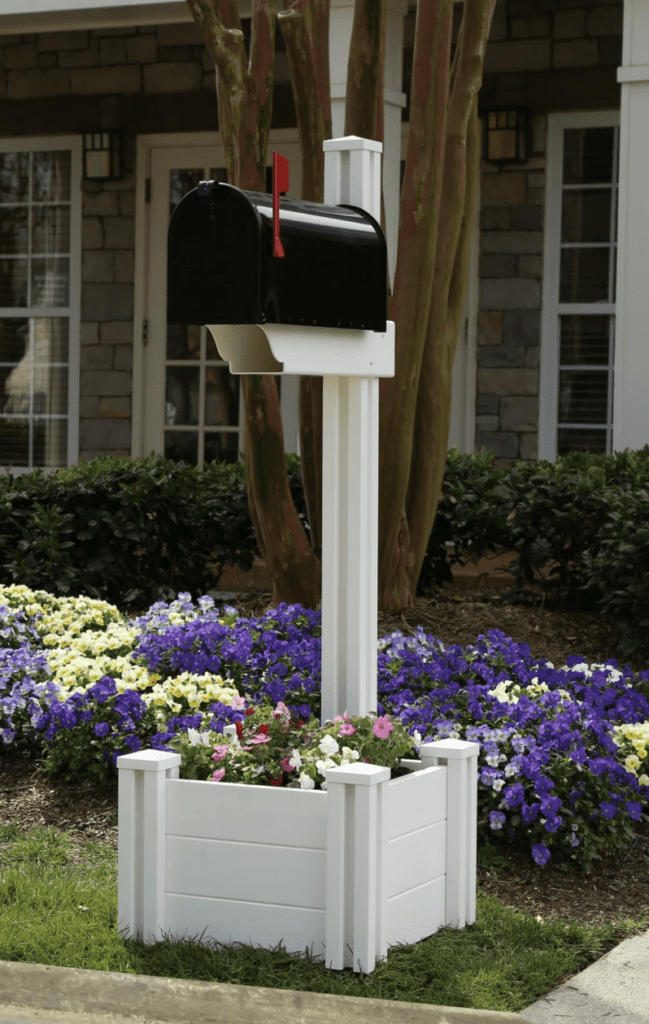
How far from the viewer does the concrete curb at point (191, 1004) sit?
7.97 feet

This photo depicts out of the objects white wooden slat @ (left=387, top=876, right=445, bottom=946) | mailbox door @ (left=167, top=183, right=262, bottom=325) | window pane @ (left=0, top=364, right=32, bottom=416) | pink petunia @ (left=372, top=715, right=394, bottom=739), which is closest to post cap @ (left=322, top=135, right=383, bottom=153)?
mailbox door @ (left=167, top=183, right=262, bottom=325)

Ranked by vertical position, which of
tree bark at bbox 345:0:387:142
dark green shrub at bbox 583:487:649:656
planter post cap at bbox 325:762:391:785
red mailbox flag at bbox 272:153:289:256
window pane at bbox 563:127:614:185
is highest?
window pane at bbox 563:127:614:185

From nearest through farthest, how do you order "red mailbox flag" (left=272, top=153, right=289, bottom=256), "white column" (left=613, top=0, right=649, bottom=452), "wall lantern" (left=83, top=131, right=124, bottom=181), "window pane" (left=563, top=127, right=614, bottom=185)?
"red mailbox flag" (left=272, top=153, right=289, bottom=256)
"white column" (left=613, top=0, right=649, bottom=452)
"window pane" (left=563, top=127, right=614, bottom=185)
"wall lantern" (left=83, top=131, right=124, bottom=181)

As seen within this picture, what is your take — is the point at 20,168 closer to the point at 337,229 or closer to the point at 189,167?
the point at 189,167

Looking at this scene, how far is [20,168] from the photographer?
970 centimetres

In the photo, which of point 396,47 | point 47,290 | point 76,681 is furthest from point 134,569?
point 47,290

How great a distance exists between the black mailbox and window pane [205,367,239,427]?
6.44 metres

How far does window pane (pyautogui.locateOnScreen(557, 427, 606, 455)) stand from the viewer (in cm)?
855

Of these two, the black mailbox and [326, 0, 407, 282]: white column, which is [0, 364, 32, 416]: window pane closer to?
[326, 0, 407, 282]: white column

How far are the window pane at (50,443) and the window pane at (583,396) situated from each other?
3.70 metres

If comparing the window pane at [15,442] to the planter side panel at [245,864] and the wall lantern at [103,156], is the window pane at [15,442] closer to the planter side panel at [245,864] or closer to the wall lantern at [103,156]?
the wall lantern at [103,156]

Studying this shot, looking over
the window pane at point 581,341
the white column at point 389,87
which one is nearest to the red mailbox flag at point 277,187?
the white column at point 389,87

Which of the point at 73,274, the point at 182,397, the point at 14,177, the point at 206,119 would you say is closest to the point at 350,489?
the point at 182,397

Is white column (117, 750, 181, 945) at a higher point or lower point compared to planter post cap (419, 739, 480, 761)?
lower
